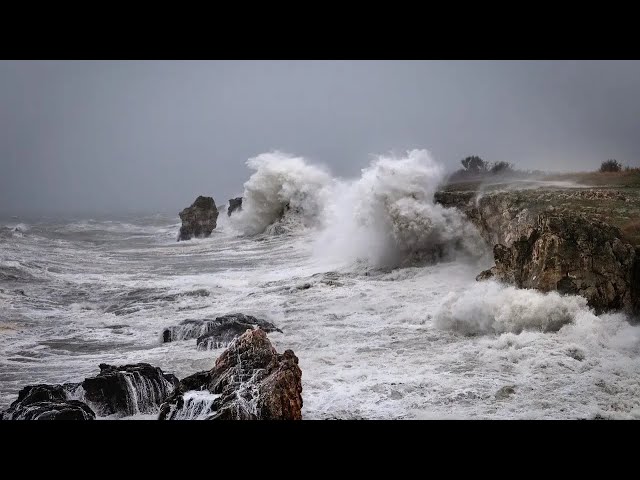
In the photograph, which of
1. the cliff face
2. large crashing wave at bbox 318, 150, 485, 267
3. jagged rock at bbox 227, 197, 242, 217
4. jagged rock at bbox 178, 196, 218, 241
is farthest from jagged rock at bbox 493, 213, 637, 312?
→ jagged rock at bbox 227, 197, 242, 217

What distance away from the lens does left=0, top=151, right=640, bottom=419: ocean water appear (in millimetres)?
4727

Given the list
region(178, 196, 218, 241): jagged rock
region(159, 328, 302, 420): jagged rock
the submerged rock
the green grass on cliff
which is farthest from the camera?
region(178, 196, 218, 241): jagged rock

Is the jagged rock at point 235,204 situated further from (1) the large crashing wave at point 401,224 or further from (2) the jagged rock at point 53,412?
(2) the jagged rock at point 53,412

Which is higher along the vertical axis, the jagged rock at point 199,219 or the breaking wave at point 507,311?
the jagged rock at point 199,219

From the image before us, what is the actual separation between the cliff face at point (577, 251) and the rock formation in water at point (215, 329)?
3.09 m

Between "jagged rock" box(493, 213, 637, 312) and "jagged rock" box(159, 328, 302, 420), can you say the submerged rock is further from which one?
"jagged rock" box(493, 213, 637, 312)

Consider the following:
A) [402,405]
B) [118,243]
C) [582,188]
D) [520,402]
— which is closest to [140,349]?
[402,405]

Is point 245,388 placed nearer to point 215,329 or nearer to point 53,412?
point 53,412

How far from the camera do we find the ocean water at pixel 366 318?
→ 4.73 m

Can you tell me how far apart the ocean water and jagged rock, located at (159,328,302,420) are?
1.30 feet

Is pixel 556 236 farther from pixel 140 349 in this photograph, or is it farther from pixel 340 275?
pixel 140 349

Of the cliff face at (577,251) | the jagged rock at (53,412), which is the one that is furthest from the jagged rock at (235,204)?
the jagged rock at (53,412)

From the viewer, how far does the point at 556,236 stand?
6.48m

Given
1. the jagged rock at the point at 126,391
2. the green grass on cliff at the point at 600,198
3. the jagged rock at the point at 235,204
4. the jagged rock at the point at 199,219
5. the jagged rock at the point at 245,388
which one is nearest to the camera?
the jagged rock at the point at 245,388
